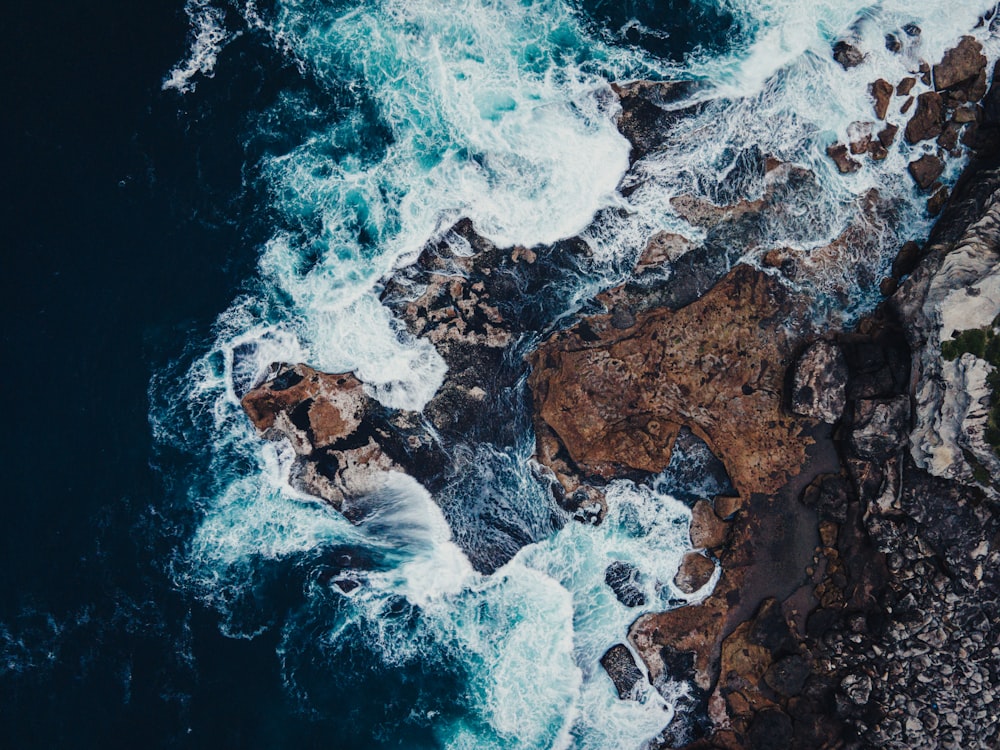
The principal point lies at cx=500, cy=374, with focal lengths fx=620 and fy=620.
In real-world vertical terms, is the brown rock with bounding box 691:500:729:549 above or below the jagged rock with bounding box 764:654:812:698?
above

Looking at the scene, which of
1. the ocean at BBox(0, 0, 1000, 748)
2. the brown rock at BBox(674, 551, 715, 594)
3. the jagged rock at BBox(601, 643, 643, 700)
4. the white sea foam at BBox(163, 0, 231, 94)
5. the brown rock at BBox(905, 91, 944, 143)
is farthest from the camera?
the jagged rock at BBox(601, 643, 643, 700)

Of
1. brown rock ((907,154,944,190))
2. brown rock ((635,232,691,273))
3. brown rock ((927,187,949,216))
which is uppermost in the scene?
brown rock ((907,154,944,190))

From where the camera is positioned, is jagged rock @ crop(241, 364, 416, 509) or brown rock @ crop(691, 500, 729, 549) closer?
jagged rock @ crop(241, 364, 416, 509)

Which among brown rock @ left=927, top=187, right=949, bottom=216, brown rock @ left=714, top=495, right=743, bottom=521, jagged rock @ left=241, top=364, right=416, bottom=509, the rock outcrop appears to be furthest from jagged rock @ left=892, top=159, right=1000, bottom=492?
jagged rock @ left=241, top=364, right=416, bottom=509

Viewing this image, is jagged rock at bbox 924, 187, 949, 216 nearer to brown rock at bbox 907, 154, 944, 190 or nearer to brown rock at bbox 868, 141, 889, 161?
brown rock at bbox 907, 154, 944, 190

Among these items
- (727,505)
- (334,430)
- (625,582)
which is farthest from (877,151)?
(334,430)

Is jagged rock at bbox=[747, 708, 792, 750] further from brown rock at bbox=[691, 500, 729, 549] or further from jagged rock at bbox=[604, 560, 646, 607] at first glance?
brown rock at bbox=[691, 500, 729, 549]

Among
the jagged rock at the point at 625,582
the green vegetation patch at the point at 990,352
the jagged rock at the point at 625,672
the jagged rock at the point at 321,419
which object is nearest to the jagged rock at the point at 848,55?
the green vegetation patch at the point at 990,352

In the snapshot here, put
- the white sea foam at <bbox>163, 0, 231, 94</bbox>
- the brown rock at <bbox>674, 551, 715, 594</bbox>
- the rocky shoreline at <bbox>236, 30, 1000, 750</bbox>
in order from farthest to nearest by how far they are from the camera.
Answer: the brown rock at <bbox>674, 551, 715, 594</bbox>
the white sea foam at <bbox>163, 0, 231, 94</bbox>
the rocky shoreline at <bbox>236, 30, 1000, 750</bbox>

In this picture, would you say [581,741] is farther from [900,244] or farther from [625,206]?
[900,244]

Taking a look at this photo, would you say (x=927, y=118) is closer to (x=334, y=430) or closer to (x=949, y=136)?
(x=949, y=136)
